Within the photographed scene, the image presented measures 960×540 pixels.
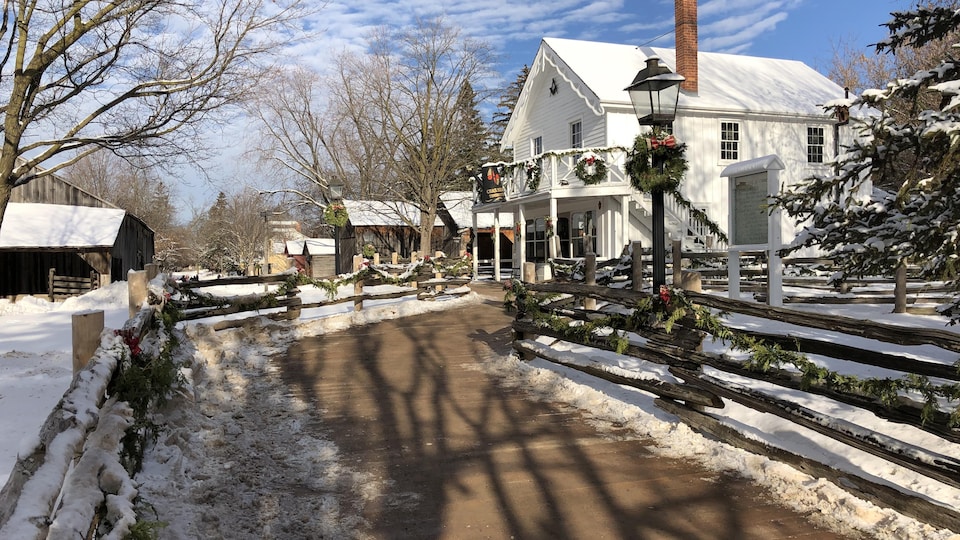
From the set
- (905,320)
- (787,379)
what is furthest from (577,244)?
(787,379)

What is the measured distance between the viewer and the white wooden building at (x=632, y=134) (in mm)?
18781

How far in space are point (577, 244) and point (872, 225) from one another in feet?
55.9

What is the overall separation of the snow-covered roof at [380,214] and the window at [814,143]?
20125mm

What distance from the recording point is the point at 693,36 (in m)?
19.9

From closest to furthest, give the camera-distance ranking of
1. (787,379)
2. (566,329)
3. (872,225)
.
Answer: (787,379)
(872,225)
(566,329)

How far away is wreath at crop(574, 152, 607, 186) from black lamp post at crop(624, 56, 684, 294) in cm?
1089

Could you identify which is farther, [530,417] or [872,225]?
[530,417]

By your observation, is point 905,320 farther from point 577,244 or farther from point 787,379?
point 577,244

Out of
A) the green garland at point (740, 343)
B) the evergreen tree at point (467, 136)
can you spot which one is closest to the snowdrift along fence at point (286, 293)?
the green garland at point (740, 343)

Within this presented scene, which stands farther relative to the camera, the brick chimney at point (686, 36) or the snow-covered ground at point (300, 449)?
the brick chimney at point (686, 36)

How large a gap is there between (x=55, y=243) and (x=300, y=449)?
21.2m

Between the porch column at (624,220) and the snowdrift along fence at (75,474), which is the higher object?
the porch column at (624,220)

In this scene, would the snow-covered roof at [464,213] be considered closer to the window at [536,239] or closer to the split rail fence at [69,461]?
the window at [536,239]

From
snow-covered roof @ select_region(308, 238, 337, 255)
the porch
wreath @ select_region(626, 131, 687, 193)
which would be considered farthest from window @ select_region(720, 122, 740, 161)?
snow-covered roof @ select_region(308, 238, 337, 255)
